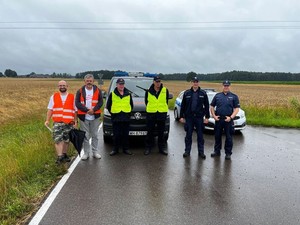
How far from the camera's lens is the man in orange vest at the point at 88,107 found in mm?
6688

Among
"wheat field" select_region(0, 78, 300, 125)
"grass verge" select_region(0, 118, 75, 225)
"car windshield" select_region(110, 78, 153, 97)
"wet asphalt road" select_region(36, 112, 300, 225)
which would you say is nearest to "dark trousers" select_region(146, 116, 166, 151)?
"wet asphalt road" select_region(36, 112, 300, 225)

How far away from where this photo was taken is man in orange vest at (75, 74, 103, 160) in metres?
6.69

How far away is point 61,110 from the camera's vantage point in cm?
621

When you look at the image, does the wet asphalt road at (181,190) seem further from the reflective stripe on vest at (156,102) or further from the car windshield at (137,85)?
the car windshield at (137,85)

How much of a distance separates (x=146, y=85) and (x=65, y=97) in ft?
11.5

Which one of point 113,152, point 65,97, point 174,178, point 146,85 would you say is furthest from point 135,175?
point 146,85

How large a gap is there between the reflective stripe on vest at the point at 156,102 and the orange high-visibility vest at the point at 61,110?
1971mm

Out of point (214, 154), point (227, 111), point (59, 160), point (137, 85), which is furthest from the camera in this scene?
point (137, 85)

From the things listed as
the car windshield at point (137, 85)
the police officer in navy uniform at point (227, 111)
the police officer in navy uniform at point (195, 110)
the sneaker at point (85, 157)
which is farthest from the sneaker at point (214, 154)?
the sneaker at point (85, 157)

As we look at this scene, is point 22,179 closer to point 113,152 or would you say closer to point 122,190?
point 122,190

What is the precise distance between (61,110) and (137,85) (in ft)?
11.5

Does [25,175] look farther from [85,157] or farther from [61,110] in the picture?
[85,157]

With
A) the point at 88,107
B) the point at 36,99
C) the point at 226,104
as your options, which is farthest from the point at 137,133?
the point at 36,99

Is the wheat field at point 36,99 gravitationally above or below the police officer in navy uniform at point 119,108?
below
